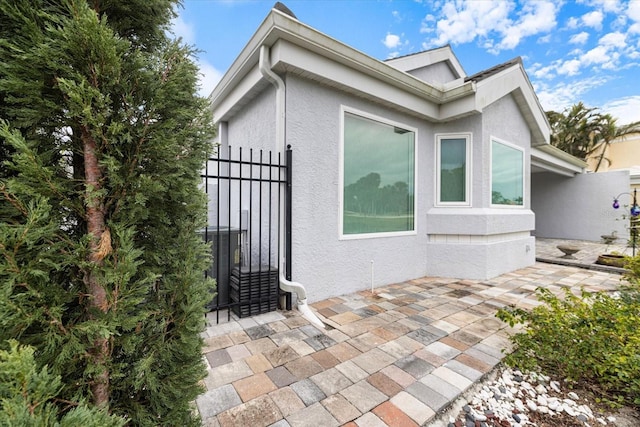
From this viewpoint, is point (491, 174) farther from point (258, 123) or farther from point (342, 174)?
point (258, 123)

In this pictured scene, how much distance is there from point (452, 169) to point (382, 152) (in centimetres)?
200

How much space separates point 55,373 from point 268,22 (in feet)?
Answer: 12.9

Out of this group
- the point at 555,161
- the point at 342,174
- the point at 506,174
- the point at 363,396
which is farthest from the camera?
the point at 555,161

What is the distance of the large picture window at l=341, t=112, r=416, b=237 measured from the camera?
4488 millimetres

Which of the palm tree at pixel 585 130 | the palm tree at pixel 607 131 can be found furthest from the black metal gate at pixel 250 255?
the palm tree at pixel 607 131

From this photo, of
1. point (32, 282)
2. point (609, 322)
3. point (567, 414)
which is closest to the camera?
point (32, 282)

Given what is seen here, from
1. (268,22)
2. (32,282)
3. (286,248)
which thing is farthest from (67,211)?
(268,22)

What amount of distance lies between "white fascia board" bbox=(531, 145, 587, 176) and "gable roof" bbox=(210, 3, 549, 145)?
2.61m

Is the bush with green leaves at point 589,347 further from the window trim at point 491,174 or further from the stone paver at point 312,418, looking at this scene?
the window trim at point 491,174

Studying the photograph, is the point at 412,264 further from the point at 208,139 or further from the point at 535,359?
the point at 208,139

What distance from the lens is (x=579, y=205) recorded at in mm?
12555

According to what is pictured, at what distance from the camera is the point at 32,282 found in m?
0.88

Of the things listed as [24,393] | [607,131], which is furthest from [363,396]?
[607,131]

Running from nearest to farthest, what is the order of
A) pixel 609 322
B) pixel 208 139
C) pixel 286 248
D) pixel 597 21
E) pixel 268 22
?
pixel 208 139 < pixel 609 322 < pixel 268 22 < pixel 286 248 < pixel 597 21
